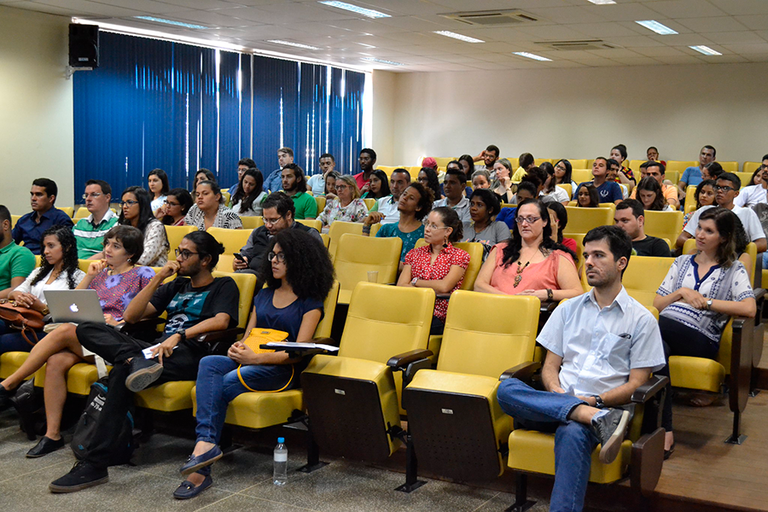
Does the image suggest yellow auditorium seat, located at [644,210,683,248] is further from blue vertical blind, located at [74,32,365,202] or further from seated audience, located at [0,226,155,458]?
blue vertical blind, located at [74,32,365,202]

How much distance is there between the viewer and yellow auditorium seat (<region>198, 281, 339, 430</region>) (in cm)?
346

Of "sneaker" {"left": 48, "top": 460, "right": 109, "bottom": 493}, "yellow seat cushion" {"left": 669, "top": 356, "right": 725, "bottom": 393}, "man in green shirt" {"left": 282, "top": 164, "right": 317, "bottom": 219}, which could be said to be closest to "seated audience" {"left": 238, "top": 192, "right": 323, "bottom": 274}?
"sneaker" {"left": 48, "top": 460, "right": 109, "bottom": 493}

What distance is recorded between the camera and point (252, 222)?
21.1 ft

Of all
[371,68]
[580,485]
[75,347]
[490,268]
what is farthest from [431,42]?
[580,485]

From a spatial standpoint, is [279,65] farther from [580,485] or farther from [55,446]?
[580,485]

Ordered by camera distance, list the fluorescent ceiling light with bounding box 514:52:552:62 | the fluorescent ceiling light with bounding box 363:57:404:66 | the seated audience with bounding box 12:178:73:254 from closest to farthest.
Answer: the seated audience with bounding box 12:178:73:254 < the fluorescent ceiling light with bounding box 514:52:552:62 < the fluorescent ceiling light with bounding box 363:57:404:66

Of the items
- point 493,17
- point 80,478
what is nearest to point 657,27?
point 493,17

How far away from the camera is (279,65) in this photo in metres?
13.9

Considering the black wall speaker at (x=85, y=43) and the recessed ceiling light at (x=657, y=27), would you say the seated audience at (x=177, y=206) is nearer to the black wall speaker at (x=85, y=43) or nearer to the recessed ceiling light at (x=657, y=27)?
the black wall speaker at (x=85, y=43)

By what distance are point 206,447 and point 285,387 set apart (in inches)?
17.6

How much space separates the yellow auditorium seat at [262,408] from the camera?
3455 mm

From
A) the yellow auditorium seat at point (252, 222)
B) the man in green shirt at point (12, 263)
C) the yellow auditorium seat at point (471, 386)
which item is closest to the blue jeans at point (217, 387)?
the yellow auditorium seat at point (471, 386)

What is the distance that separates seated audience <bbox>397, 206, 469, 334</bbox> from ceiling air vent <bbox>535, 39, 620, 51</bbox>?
7358mm

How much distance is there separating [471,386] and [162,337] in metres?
1.73
